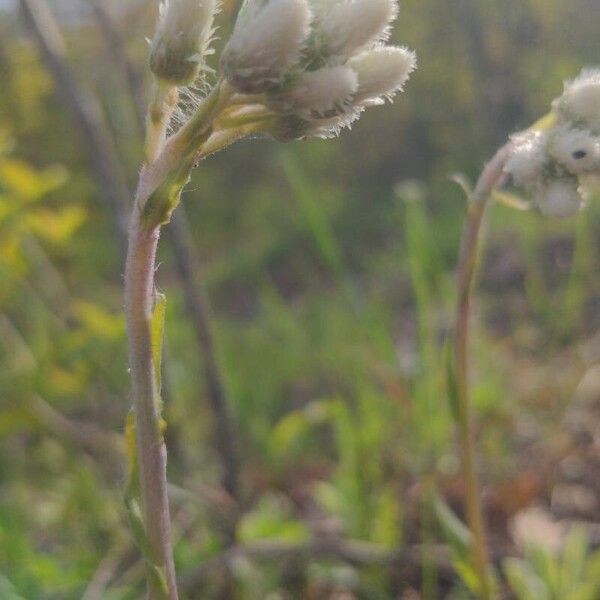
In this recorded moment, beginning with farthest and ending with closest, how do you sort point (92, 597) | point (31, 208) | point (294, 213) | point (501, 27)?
point (501, 27), point (294, 213), point (31, 208), point (92, 597)

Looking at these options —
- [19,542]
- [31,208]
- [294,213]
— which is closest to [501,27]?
[294,213]

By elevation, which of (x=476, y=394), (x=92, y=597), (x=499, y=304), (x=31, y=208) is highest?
(x=31, y=208)

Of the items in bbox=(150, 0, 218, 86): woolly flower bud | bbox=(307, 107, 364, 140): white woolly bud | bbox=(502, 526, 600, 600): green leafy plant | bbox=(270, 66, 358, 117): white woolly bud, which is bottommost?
bbox=(502, 526, 600, 600): green leafy plant

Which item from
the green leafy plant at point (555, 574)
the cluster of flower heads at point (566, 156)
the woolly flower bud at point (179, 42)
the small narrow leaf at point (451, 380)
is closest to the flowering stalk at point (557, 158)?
the cluster of flower heads at point (566, 156)

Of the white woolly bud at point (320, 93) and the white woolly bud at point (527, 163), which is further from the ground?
the white woolly bud at point (320, 93)

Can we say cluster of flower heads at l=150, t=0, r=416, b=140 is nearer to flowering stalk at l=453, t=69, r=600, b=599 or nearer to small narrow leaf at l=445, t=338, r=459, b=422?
flowering stalk at l=453, t=69, r=600, b=599

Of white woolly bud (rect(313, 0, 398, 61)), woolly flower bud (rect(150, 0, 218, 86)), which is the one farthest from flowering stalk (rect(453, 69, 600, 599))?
woolly flower bud (rect(150, 0, 218, 86))

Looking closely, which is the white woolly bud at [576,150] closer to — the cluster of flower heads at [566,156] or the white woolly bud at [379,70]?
the cluster of flower heads at [566,156]

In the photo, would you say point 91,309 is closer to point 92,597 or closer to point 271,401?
point 92,597
